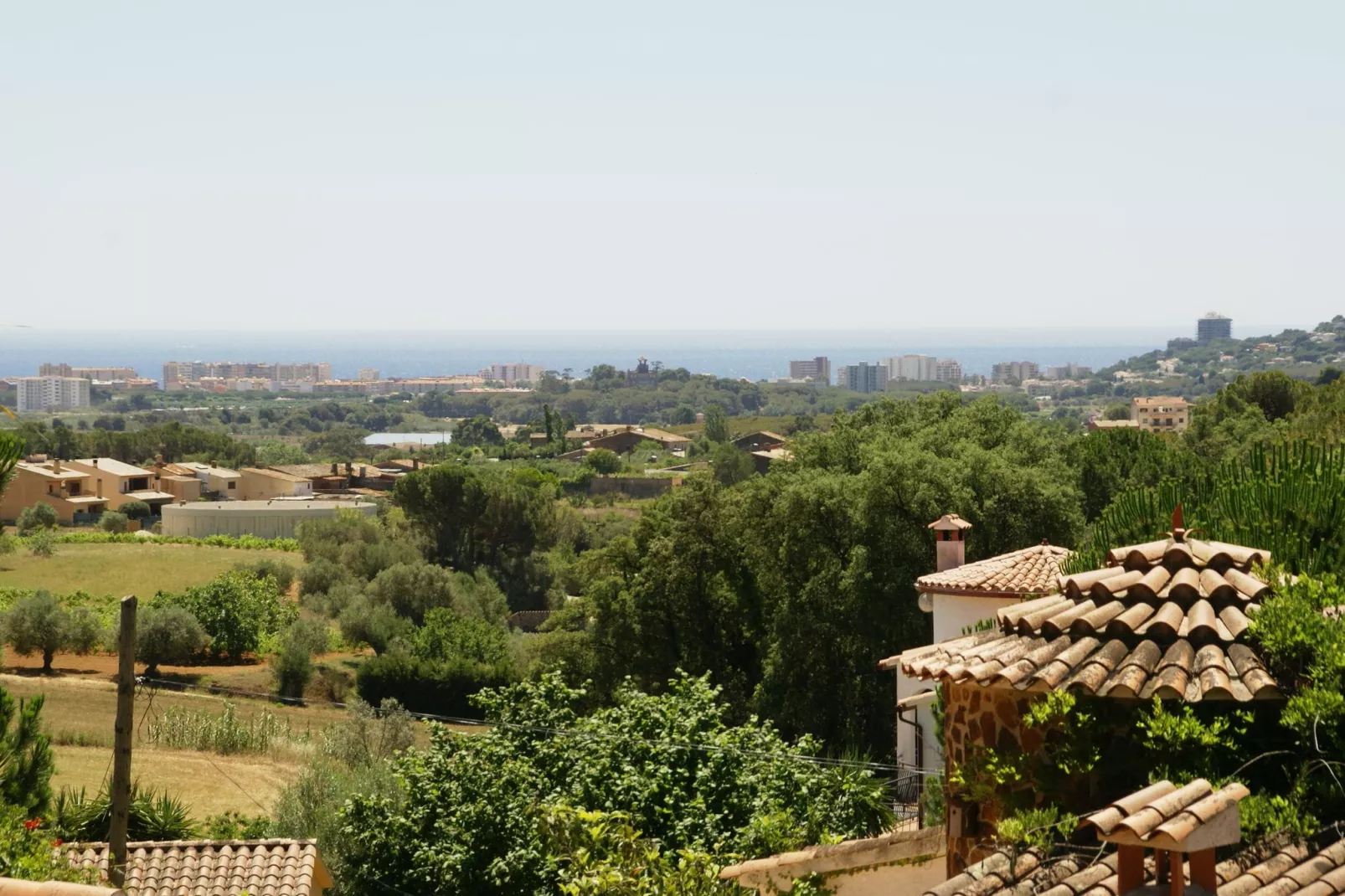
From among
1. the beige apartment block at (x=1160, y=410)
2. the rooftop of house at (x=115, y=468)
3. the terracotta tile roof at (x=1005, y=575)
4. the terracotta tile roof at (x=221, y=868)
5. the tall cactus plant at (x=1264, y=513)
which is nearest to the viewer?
the tall cactus plant at (x=1264, y=513)

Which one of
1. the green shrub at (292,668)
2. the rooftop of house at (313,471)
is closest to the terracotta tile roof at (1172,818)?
the green shrub at (292,668)

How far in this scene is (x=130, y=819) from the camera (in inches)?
714

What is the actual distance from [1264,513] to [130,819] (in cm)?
1422

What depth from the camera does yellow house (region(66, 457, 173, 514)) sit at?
3457 inches

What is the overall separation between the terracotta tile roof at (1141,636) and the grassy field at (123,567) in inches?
1942

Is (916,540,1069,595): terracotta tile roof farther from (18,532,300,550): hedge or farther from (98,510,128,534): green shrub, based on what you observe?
(98,510,128,534): green shrub

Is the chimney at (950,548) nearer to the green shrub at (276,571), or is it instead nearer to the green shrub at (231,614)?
the green shrub at (231,614)

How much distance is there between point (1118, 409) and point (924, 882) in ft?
449

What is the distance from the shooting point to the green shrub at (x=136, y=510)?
3310 inches

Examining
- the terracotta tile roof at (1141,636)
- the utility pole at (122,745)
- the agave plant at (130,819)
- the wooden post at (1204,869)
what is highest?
the terracotta tile roof at (1141,636)

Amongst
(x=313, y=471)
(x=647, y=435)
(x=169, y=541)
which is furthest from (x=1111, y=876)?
(x=647, y=435)

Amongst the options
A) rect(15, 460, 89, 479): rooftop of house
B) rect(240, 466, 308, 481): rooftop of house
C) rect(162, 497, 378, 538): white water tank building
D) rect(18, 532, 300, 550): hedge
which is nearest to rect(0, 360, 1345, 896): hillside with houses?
rect(18, 532, 300, 550): hedge

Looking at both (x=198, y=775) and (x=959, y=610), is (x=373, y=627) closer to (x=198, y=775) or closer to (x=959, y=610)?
(x=198, y=775)

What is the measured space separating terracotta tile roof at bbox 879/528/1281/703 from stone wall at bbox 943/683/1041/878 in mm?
170
